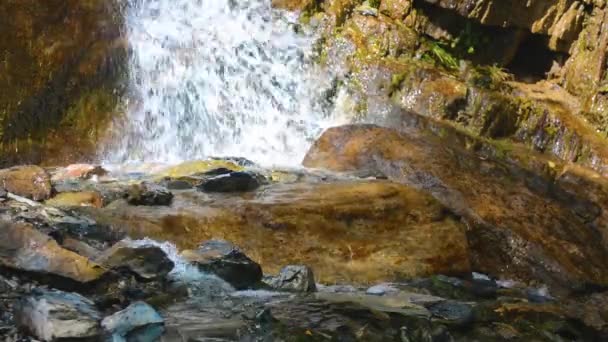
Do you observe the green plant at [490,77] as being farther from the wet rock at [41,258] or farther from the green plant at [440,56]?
the wet rock at [41,258]

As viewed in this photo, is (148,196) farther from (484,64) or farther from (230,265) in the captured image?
(484,64)

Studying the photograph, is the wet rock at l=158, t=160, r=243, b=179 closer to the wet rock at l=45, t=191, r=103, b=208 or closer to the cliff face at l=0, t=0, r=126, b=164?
the wet rock at l=45, t=191, r=103, b=208

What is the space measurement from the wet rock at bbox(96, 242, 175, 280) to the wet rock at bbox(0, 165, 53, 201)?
221 centimetres

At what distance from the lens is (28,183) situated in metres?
6.12

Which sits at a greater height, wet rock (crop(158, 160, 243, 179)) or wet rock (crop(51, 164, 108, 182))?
wet rock (crop(158, 160, 243, 179))

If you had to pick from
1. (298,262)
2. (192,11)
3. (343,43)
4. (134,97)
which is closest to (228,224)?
(298,262)

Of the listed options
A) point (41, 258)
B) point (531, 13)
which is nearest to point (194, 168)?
point (41, 258)

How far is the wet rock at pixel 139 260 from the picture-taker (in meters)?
4.02

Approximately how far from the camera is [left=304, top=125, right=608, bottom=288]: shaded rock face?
6332mm

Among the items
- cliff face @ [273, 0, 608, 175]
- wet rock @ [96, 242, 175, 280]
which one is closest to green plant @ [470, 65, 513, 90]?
cliff face @ [273, 0, 608, 175]

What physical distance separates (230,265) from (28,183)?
2.63 metres

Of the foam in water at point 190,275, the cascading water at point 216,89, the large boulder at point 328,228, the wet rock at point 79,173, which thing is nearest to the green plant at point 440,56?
the cascading water at point 216,89

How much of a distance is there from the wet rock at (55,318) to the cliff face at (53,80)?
6311 millimetres

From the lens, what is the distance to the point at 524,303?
16.1 feet
